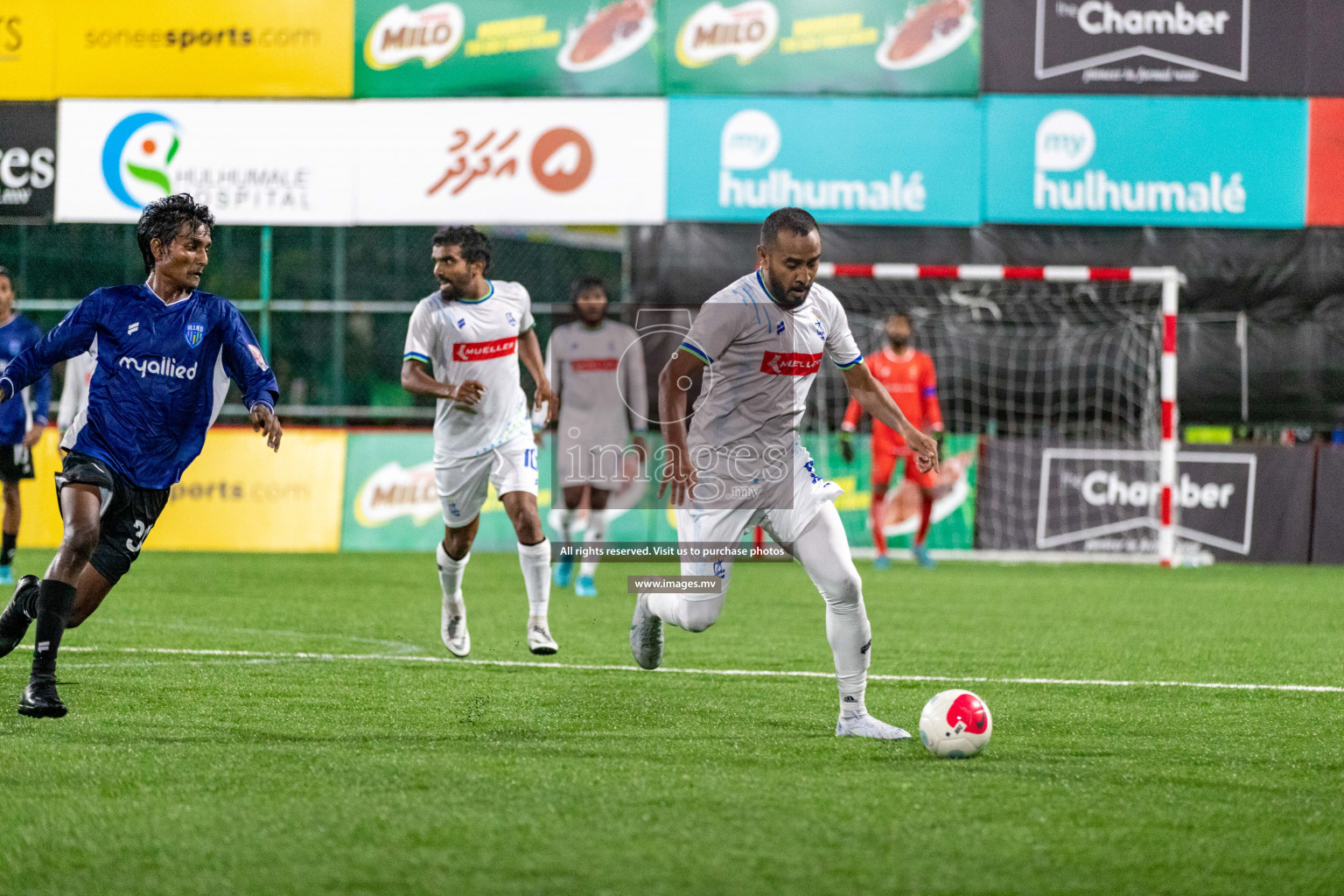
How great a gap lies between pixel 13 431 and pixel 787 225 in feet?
29.0

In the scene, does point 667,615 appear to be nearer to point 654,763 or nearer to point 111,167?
point 654,763

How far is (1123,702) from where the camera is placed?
23.9 ft

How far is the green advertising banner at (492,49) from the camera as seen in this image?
1809cm

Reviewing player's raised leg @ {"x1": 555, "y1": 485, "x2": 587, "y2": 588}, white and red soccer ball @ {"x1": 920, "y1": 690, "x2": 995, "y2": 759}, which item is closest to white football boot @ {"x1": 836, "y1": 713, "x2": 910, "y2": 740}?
white and red soccer ball @ {"x1": 920, "y1": 690, "x2": 995, "y2": 759}

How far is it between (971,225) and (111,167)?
953 cm

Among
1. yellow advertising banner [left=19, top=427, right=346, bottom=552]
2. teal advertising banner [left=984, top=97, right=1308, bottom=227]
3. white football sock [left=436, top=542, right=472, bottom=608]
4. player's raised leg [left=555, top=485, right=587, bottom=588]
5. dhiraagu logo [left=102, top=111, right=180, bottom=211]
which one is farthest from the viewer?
dhiraagu logo [left=102, top=111, right=180, bottom=211]

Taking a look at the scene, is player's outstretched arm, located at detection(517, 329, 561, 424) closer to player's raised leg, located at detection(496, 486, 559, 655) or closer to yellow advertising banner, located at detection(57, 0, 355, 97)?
player's raised leg, located at detection(496, 486, 559, 655)

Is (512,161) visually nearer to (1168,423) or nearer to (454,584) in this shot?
(1168,423)

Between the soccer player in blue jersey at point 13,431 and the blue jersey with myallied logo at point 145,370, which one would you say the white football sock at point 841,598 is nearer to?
the blue jersey with myallied logo at point 145,370

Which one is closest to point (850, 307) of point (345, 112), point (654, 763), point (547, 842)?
point (345, 112)

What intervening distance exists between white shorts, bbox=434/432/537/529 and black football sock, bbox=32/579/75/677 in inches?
101

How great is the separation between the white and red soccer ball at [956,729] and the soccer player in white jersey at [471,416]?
321cm

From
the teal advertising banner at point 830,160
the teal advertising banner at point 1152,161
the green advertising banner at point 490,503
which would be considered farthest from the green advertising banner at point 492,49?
the teal advertising banner at point 1152,161

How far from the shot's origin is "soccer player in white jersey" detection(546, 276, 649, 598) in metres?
13.3
